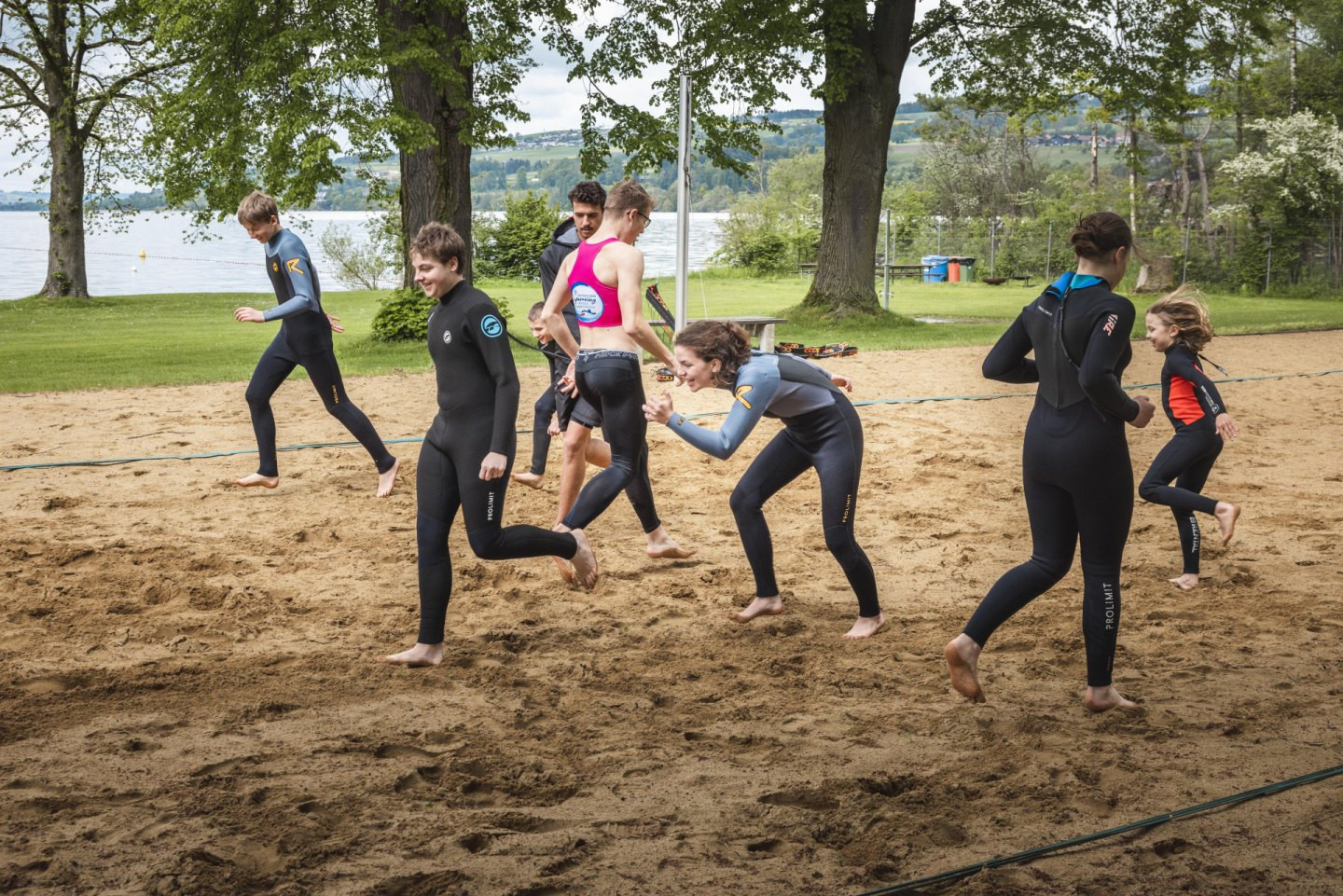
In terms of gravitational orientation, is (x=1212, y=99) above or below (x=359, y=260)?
above

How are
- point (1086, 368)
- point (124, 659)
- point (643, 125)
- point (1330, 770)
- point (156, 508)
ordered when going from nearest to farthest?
point (1330, 770) < point (1086, 368) < point (124, 659) < point (156, 508) < point (643, 125)

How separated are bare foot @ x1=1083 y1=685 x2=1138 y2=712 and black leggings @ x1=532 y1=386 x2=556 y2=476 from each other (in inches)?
177

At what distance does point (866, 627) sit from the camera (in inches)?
224

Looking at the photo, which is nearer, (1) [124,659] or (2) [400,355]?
(1) [124,659]

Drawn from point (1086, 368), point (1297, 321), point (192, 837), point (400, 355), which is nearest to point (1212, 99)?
point (1297, 321)

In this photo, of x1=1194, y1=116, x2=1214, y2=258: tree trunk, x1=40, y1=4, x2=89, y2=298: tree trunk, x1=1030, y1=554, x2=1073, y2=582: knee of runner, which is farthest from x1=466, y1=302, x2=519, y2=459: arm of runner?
x1=1194, y1=116, x2=1214, y2=258: tree trunk

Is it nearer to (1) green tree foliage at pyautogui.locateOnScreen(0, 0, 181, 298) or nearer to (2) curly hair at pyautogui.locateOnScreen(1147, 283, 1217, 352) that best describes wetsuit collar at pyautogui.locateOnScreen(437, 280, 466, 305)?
(2) curly hair at pyautogui.locateOnScreen(1147, 283, 1217, 352)

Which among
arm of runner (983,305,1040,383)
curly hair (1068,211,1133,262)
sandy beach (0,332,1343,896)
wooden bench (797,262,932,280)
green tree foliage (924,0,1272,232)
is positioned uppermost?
green tree foliage (924,0,1272,232)

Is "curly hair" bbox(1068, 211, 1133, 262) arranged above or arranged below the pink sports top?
above

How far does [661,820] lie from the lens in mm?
3760

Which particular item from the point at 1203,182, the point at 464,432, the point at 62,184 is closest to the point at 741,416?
the point at 464,432

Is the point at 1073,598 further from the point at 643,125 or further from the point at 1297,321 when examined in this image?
the point at 1297,321

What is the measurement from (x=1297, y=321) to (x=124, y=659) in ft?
74.6

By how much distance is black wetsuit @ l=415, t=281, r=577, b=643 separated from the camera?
5012 mm
